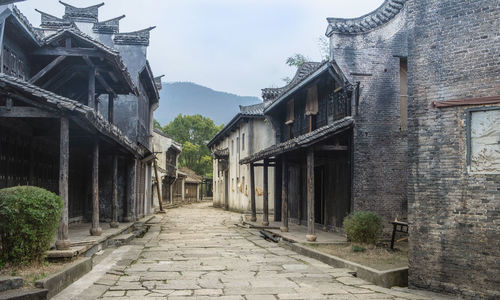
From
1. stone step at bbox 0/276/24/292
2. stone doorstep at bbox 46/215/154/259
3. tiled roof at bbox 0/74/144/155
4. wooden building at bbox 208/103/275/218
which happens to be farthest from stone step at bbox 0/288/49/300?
wooden building at bbox 208/103/275/218

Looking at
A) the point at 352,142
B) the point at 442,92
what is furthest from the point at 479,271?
the point at 352,142

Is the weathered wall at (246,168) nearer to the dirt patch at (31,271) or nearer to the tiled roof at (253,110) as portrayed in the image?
the tiled roof at (253,110)

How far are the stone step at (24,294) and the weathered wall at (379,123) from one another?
8728 millimetres

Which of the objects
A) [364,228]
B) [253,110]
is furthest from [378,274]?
[253,110]

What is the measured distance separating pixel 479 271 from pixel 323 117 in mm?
9211

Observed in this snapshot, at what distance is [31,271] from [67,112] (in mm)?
3072

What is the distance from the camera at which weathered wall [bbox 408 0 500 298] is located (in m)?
7.14

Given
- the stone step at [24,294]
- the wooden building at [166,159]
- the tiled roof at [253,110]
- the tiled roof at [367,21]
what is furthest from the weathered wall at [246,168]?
the stone step at [24,294]

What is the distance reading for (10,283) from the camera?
20.7 ft

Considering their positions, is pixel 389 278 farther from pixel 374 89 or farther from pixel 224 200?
pixel 224 200

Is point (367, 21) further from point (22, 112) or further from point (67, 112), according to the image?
point (22, 112)

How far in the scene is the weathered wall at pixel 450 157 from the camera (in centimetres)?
714

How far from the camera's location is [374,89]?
13.4 m

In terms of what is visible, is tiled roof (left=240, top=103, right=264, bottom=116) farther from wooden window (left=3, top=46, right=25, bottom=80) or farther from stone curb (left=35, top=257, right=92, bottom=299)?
stone curb (left=35, top=257, right=92, bottom=299)
